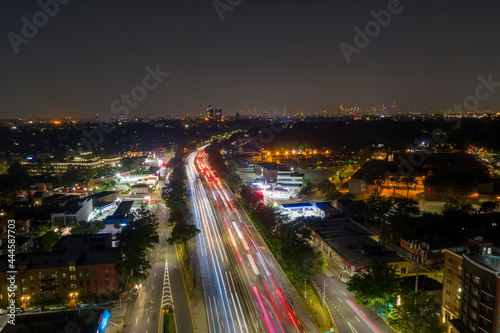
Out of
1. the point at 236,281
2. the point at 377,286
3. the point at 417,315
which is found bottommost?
the point at 236,281

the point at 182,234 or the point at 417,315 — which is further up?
the point at 182,234

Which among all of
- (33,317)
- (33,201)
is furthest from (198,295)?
(33,201)

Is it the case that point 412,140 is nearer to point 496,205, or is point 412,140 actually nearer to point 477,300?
point 496,205

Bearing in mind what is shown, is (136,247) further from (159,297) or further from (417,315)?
(417,315)

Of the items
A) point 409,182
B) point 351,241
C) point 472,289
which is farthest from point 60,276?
point 409,182

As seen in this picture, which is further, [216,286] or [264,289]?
[216,286]

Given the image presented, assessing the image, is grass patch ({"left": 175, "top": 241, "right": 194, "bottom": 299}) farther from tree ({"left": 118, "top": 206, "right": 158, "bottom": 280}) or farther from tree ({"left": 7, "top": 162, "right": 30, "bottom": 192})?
tree ({"left": 7, "top": 162, "right": 30, "bottom": 192})
